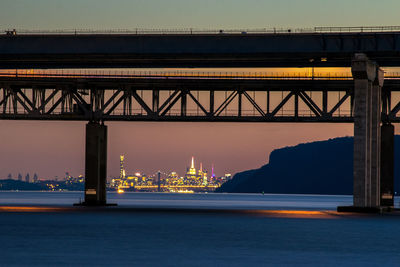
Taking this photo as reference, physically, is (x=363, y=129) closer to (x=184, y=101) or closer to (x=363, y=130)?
(x=363, y=130)

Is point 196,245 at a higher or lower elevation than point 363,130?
lower

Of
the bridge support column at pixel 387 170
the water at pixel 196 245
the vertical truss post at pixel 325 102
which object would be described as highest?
the vertical truss post at pixel 325 102

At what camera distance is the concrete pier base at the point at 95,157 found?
85375 mm

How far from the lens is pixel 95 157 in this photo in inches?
3366

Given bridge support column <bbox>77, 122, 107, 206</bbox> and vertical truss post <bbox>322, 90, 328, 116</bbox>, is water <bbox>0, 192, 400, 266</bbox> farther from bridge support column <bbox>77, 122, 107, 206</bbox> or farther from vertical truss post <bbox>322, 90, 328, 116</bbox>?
bridge support column <bbox>77, 122, 107, 206</bbox>

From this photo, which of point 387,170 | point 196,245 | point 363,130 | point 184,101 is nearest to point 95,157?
point 184,101

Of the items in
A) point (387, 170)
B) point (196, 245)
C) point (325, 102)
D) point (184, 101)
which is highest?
point (184, 101)

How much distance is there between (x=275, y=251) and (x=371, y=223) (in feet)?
78.9

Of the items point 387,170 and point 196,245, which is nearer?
point 196,245

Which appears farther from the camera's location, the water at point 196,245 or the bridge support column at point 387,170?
the bridge support column at point 387,170

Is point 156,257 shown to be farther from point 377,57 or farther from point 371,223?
point 377,57

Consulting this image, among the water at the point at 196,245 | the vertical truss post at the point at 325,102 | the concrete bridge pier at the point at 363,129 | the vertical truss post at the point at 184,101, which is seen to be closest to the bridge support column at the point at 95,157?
the vertical truss post at the point at 184,101

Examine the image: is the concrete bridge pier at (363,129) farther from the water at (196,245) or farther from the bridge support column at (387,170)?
the water at (196,245)

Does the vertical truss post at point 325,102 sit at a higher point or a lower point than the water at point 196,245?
higher
